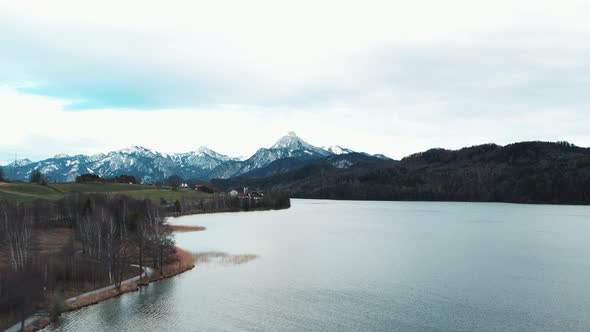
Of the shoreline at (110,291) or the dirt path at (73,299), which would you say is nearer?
the dirt path at (73,299)

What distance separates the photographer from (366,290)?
191ft

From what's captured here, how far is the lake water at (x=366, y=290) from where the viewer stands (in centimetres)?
4581

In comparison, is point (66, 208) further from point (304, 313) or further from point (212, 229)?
point (304, 313)

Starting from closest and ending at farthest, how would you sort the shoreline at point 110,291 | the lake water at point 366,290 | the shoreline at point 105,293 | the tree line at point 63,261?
the tree line at point 63,261 < the shoreline at point 105,293 < the shoreline at point 110,291 < the lake water at point 366,290

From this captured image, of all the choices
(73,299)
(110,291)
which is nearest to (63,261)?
(110,291)

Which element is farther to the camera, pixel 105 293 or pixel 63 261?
pixel 63 261

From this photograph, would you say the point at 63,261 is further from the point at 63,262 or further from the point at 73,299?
the point at 73,299

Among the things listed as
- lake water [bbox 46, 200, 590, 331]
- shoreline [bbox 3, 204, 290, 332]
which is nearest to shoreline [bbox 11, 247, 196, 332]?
shoreline [bbox 3, 204, 290, 332]

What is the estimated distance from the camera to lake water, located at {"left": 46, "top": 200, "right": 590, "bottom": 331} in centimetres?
4581

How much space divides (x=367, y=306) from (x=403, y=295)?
6.62 meters

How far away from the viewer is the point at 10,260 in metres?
57.2

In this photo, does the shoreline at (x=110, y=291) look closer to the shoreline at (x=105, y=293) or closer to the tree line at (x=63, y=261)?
the shoreline at (x=105, y=293)

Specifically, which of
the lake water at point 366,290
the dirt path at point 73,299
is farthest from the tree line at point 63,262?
the lake water at point 366,290

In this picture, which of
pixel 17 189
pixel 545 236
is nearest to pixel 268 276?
pixel 545 236
